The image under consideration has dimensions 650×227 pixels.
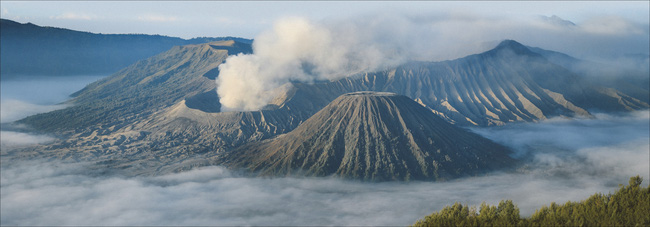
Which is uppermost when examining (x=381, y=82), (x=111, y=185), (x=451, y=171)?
(x=381, y=82)

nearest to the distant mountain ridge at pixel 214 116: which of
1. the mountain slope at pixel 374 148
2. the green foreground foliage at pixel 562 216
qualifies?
the mountain slope at pixel 374 148

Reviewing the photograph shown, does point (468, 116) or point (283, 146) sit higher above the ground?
point (468, 116)

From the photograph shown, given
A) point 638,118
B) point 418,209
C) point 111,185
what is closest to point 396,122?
point 418,209

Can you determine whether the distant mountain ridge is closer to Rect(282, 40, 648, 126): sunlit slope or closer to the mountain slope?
A: Rect(282, 40, 648, 126): sunlit slope

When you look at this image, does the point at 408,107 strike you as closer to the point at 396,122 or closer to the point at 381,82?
the point at 396,122

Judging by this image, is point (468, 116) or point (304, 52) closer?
point (468, 116)

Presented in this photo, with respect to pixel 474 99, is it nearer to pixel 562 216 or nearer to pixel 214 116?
pixel 214 116
